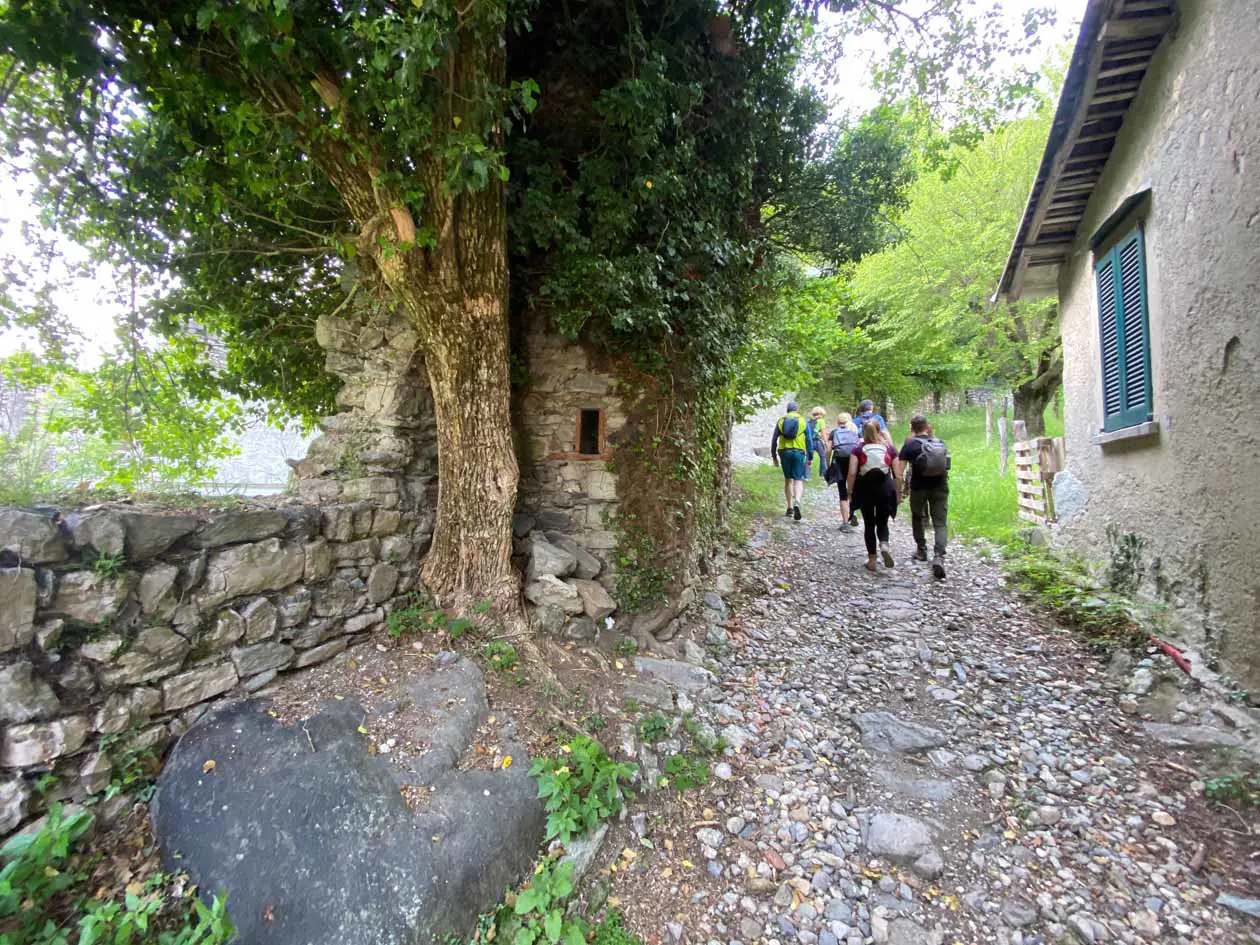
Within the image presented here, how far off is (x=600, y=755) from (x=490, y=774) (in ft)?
1.89

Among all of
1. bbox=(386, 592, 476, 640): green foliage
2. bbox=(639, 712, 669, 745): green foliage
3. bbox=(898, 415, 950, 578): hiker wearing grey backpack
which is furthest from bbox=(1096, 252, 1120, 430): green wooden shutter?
bbox=(386, 592, 476, 640): green foliage

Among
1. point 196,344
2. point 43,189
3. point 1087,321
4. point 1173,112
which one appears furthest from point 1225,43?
point 196,344

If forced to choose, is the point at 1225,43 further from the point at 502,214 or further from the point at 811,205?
the point at 502,214

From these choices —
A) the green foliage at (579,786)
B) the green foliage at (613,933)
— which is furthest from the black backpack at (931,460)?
the green foliage at (613,933)

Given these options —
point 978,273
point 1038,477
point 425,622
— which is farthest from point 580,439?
point 978,273

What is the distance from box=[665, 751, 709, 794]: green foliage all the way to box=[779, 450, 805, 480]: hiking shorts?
19.7 ft

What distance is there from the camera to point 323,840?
2289 mm

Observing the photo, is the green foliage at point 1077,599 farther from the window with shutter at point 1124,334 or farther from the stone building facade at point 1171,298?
the window with shutter at point 1124,334

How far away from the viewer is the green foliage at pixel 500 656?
11.0 ft

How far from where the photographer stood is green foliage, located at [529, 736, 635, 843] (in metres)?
2.54

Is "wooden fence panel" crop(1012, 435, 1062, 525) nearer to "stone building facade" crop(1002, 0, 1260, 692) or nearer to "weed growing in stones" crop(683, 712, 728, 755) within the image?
"stone building facade" crop(1002, 0, 1260, 692)

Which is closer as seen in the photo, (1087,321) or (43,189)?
(43,189)

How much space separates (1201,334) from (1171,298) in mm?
463

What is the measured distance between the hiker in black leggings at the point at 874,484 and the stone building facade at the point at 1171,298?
166 centimetres
